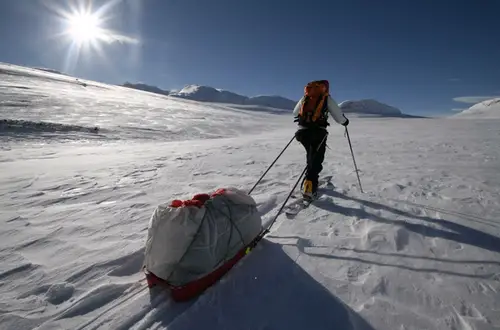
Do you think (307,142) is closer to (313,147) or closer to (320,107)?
(313,147)

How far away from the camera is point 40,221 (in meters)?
4.88

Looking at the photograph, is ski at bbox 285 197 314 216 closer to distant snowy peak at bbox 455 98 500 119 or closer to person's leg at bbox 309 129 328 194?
person's leg at bbox 309 129 328 194

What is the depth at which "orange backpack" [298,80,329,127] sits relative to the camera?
18.1 ft

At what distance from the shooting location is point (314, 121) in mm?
5574

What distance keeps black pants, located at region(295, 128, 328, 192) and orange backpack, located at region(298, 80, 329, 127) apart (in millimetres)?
158

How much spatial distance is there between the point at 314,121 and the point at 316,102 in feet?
1.19

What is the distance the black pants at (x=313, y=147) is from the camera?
562cm

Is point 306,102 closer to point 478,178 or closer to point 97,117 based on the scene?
point 478,178

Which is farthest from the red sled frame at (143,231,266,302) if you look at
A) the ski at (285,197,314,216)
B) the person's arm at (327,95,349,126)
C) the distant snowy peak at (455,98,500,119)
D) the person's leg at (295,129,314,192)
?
the distant snowy peak at (455,98,500,119)

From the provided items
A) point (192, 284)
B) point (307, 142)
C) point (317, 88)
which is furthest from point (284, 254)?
point (317, 88)

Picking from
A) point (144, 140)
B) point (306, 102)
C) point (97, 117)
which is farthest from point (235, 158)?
point (97, 117)

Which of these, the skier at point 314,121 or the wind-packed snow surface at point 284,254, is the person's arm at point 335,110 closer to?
the skier at point 314,121

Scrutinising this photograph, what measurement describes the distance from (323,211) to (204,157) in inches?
264

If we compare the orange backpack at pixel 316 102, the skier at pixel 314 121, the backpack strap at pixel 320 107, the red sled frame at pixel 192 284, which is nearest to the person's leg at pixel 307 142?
the skier at pixel 314 121
